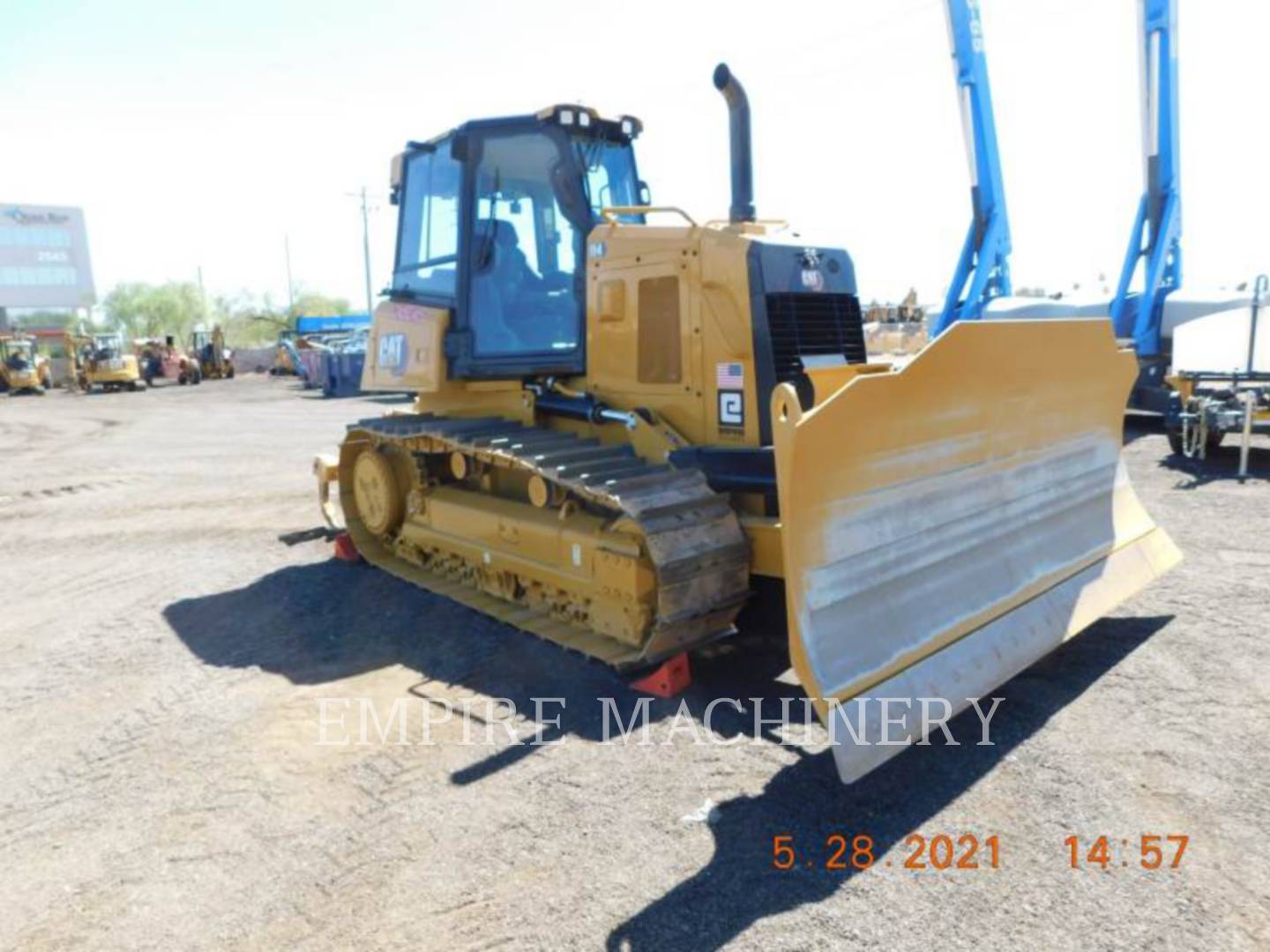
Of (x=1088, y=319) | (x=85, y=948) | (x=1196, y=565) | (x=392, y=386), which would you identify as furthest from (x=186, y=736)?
(x=1196, y=565)

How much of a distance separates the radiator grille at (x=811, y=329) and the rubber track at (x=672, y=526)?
2.63ft

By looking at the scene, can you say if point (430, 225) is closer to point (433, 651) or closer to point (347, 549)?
point (347, 549)

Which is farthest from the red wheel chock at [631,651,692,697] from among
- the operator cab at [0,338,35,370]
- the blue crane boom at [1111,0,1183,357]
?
the operator cab at [0,338,35,370]

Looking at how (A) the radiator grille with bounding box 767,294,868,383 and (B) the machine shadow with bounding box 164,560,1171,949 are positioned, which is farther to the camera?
(A) the radiator grille with bounding box 767,294,868,383

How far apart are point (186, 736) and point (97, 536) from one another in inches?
206

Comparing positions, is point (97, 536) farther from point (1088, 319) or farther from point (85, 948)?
point (1088, 319)

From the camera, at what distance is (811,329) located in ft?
16.3

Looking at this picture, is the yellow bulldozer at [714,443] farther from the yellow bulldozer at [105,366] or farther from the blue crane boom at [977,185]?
the yellow bulldozer at [105,366]

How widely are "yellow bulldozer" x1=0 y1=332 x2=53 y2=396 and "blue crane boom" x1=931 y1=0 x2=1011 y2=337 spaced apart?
34809mm

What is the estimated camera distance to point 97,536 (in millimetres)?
8469

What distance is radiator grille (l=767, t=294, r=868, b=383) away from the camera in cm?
477

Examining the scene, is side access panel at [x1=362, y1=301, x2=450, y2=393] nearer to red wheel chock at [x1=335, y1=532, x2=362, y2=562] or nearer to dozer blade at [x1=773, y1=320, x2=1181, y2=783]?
red wheel chock at [x1=335, y1=532, x2=362, y2=562]

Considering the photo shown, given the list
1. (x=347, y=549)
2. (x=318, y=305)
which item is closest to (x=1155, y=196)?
(x=347, y=549)

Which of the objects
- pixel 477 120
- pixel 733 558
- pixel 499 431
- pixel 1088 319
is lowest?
pixel 733 558
